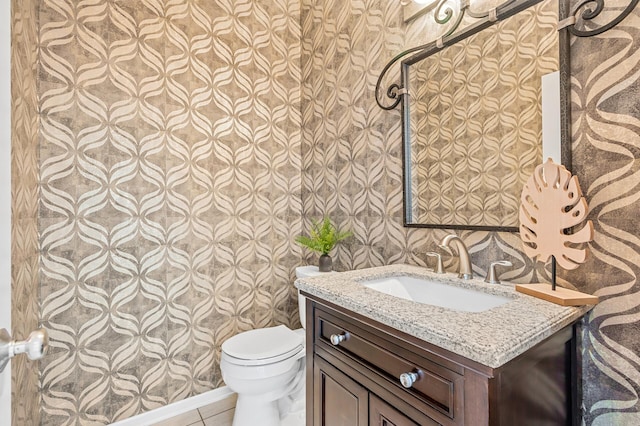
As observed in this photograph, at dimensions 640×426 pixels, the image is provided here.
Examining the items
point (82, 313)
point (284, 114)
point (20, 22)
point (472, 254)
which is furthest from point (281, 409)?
point (20, 22)

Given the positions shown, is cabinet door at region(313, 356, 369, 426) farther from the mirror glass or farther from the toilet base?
the mirror glass

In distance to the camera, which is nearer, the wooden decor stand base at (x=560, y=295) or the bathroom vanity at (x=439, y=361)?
the bathroom vanity at (x=439, y=361)

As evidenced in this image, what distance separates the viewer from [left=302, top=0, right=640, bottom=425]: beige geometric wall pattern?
0.85 meters

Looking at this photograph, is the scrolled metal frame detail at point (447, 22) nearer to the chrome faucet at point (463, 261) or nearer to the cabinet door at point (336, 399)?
the chrome faucet at point (463, 261)

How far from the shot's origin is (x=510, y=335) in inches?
25.2

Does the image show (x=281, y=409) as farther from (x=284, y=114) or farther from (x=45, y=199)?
(x=284, y=114)

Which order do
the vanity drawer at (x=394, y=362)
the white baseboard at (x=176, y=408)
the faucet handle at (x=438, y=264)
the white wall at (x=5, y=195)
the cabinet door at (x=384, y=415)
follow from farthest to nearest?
the white baseboard at (x=176, y=408) → the faucet handle at (x=438, y=264) → the cabinet door at (x=384, y=415) → the vanity drawer at (x=394, y=362) → the white wall at (x=5, y=195)

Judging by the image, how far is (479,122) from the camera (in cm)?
122

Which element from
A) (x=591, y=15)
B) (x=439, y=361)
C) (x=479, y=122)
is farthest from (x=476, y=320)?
(x=591, y=15)

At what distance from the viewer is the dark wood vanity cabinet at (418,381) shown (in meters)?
0.64

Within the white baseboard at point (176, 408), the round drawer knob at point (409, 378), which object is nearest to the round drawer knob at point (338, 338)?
the round drawer knob at point (409, 378)

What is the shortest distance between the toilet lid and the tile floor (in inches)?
21.0

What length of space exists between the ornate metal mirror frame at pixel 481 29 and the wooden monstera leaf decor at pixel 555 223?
0.12 m

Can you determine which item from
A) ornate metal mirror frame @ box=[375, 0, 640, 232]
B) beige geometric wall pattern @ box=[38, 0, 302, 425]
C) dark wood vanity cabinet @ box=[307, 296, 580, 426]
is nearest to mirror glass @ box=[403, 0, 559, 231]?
ornate metal mirror frame @ box=[375, 0, 640, 232]
